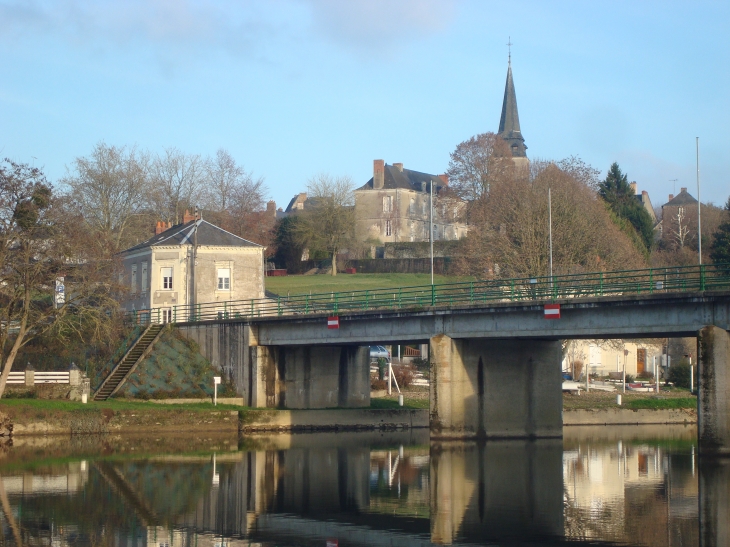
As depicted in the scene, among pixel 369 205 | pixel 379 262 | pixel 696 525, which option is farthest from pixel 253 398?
pixel 369 205

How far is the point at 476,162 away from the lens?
96.6 meters

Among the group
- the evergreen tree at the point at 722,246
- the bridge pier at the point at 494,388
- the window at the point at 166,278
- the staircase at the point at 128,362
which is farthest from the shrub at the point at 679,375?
the staircase at the point at 128,362

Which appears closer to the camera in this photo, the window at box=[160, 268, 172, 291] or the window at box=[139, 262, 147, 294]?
the window at box=[160, 268, 172, 291]

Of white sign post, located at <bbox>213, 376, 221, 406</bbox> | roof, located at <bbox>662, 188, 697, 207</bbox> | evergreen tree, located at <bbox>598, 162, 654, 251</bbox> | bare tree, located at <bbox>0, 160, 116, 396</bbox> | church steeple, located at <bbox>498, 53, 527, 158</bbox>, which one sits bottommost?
white sign post, located at <bbox>213, 376, 221, 406</bbox>

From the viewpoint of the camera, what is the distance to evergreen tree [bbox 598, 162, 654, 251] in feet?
339

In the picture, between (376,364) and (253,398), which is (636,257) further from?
(253,398)

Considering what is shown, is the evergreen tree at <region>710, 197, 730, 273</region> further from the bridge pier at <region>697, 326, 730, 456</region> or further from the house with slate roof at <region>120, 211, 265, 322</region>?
the bridge pier at <region>697, 326, 730, 456</region>

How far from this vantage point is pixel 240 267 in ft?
214

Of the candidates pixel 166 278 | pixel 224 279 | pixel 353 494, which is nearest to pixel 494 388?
pixel 353 494

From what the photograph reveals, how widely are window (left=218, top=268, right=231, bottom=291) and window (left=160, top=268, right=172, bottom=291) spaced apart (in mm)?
3044

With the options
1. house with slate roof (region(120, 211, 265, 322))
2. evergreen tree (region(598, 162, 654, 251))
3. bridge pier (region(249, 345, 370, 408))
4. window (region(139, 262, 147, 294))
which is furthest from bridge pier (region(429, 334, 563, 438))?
evergreen tree (region(598, 162, 654, 251))

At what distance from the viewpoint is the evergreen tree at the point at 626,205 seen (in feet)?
339

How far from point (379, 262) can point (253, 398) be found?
64900 mm

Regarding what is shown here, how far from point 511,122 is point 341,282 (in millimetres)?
45486
